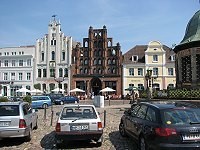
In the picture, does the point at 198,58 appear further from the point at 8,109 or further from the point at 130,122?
the point at 8,109

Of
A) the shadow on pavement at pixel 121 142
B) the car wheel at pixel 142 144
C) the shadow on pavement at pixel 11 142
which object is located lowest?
the shadow on pavement at pixel 11 142

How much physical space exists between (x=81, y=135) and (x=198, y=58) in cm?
2011

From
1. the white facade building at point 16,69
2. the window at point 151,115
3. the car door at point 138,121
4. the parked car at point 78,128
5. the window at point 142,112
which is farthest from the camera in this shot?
the white facade building at point 16,69

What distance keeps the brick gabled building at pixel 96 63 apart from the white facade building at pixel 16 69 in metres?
9.89

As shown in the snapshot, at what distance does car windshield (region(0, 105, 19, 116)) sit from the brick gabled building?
4972cm

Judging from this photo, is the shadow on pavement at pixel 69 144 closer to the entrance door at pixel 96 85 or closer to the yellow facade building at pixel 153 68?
the yellow facade building at pixel 153 68

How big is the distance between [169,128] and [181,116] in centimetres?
59

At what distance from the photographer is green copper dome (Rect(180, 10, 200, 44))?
27.5 metres

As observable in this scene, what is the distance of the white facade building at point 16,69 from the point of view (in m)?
63.2

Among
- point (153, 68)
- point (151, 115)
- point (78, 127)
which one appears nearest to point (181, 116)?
point (151, 115)

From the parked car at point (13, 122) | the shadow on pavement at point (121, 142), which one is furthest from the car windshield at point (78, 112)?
the parked car at point (13, 122)

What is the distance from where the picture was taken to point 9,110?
10.2 meters

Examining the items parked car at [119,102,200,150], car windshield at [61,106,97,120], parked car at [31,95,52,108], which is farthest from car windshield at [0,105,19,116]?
parked car at [31,95,52,108]

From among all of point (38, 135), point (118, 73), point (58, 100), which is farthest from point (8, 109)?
point (118, 73)
